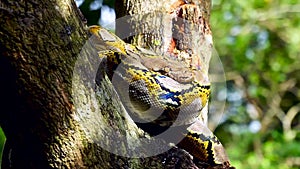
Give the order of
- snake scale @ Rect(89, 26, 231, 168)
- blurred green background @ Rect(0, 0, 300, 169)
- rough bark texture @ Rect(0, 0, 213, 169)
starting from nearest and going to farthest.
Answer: rough bark texture @ Rect(0, 0, 213, 169), snake scale @ Rect(89, 26, 231, 168), blurred green background @ Rect(0, 0, 300, 169)

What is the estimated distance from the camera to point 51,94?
2.05m

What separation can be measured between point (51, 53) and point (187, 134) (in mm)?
1012

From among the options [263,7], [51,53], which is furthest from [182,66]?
[263,7]

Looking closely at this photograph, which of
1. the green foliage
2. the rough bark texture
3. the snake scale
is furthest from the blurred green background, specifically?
the rough bark texture

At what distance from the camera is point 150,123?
8.66ft

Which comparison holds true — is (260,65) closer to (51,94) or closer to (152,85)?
(152,85)

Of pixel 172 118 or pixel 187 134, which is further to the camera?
pixel 187 134

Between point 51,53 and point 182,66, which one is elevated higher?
point 51,53

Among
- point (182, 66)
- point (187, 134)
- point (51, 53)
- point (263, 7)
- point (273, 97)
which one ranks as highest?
point (51, 53)

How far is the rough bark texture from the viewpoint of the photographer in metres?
1.97

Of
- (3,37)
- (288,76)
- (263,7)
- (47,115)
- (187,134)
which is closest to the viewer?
(3,37)

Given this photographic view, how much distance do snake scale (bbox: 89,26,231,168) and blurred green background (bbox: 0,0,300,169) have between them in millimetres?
7586

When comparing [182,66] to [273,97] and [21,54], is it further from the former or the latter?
[273,97]

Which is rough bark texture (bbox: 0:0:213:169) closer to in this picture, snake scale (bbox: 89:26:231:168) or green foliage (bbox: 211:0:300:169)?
snake scale (bbox: 89:26:231:168)
